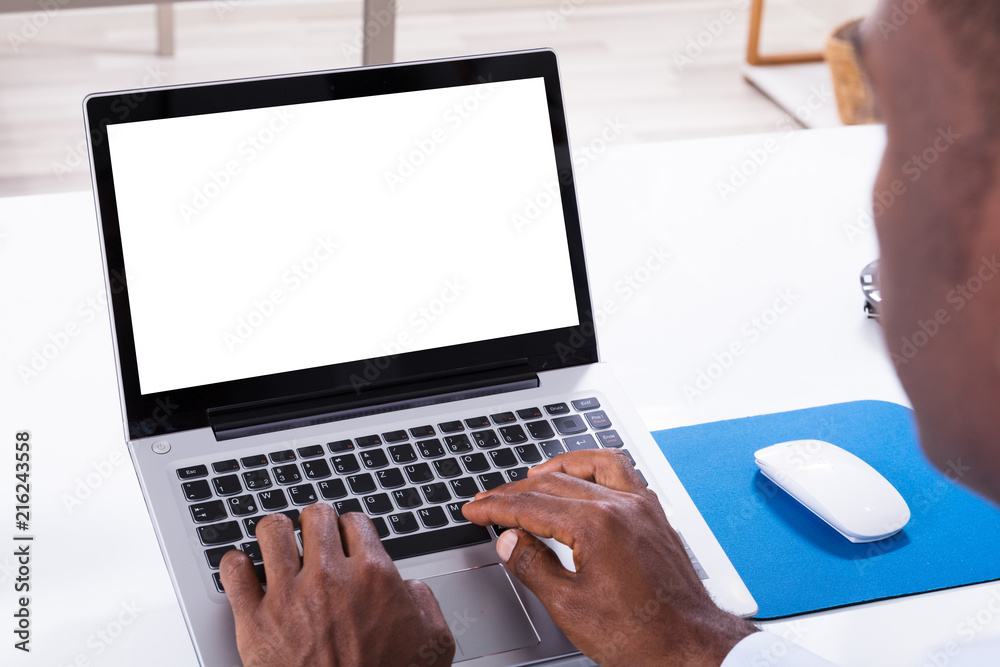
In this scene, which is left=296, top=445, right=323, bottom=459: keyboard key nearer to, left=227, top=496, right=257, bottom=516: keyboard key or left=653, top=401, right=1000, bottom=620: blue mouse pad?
left=227, top=496, right=257, bottom=516: keyboard key

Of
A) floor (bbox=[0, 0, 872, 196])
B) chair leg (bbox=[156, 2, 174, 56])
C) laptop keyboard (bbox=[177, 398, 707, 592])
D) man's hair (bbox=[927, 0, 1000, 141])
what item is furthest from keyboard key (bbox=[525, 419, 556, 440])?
chair leg (bbox=[156, 2, 174, 56])

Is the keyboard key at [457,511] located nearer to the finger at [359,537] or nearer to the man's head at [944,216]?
the finger at [359,537]

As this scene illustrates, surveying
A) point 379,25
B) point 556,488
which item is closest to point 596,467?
point 556,488

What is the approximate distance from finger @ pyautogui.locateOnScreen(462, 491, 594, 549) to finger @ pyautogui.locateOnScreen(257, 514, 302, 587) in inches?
4.9

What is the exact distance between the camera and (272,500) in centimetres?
73

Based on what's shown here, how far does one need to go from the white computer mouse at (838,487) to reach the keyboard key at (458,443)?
0.24m

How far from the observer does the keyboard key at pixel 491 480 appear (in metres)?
0.77

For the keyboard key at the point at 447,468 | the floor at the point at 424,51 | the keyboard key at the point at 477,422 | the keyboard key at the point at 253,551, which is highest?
the keyboard key at the point at 477,422

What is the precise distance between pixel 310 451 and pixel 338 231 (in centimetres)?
19

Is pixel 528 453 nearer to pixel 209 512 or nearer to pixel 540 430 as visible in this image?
pixel 540 430

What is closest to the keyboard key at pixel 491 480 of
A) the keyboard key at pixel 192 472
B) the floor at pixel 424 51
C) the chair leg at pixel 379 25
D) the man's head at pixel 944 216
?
the keyboard key at pixel 192 472

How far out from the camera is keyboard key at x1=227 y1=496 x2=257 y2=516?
2.37ft

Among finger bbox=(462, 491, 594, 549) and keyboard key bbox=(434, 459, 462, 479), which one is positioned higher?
finger bbox=(462, 491, 594, 549)

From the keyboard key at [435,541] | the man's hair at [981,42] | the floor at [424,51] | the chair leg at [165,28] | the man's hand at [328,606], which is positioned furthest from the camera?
the chair leg at [165,28]
